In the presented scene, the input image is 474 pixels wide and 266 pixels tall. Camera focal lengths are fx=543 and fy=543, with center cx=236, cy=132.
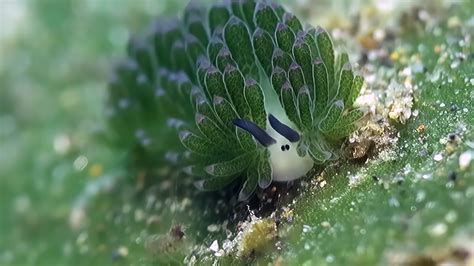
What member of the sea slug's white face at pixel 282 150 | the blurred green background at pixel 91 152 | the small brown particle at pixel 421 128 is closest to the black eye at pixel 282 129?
the sea slug's white face at pixel 282 150

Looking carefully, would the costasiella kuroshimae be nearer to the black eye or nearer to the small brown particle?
the black eye

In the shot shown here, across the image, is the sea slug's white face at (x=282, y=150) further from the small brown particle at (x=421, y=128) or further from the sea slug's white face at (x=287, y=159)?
the small brown particle at (x=421, y=128)

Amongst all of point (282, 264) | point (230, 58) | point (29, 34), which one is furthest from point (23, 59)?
point (282, 264)

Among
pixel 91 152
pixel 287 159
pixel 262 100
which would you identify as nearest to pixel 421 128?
pixel 287 159

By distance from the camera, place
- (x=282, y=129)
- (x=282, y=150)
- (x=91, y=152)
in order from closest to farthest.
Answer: (x=282, y=129) < (x=282, y=150) < (x=91, y=152)

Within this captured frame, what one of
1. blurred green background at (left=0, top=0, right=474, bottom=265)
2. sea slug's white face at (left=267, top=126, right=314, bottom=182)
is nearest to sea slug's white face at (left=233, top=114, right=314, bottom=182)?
sea slug's white face at (left=267, top=126, right=314, bottom=182)

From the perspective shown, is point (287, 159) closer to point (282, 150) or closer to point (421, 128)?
point (282, 150)

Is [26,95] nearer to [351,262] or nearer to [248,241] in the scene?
[248,241]
